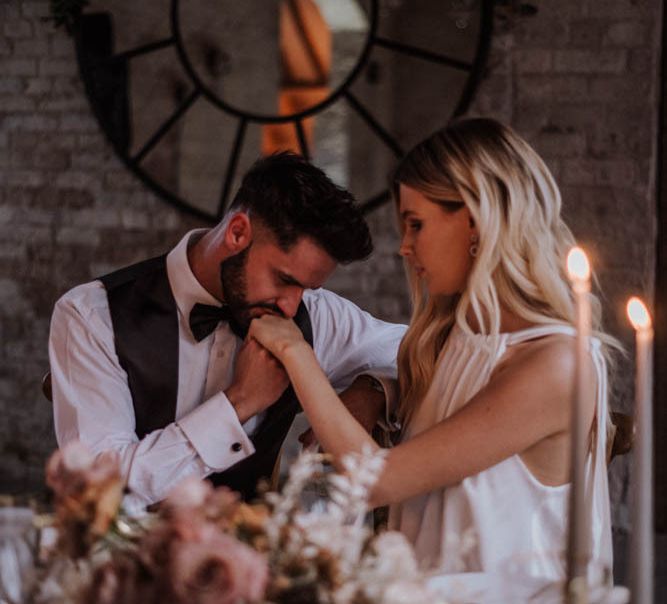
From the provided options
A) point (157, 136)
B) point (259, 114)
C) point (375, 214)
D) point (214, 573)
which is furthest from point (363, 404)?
point (157, 136)

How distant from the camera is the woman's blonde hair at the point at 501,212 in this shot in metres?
1.67

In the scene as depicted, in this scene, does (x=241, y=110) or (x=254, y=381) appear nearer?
(x=254, y=381)

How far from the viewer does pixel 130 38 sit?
13.9 feet

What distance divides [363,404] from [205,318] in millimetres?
336

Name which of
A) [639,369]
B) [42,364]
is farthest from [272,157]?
[42,364]

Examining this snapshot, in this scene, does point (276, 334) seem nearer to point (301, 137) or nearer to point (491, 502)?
point (491, 502)

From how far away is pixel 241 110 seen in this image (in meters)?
4.15

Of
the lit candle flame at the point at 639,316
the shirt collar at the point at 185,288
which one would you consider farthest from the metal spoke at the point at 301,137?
the lit candle flame at the point at 639,316

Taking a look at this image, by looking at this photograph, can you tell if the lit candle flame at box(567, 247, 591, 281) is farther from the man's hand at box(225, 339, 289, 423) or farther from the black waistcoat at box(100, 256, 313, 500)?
the black waistcoat at box(100, 256, 313, 500)

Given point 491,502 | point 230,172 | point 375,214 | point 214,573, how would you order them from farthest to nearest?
point 230,172, point 375,214, point 491,502, point 214,573

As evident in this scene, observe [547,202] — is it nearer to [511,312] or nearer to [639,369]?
[511,312]

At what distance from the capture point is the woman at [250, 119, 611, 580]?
1.60 meters

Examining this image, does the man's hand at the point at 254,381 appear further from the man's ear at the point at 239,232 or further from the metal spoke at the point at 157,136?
the metal spoke at the point at 157,136

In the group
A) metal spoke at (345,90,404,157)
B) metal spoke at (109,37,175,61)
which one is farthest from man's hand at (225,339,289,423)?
metal spoke at (109,37,175,61)
